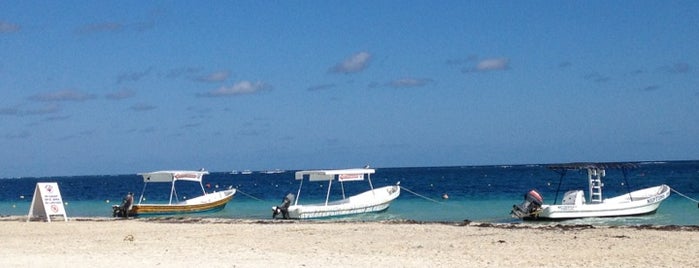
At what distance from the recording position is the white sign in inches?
1253

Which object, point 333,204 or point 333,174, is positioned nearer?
point 333,174

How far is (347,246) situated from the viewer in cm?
2005

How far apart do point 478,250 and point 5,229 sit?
1617cm

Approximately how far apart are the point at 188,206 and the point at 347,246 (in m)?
22.7

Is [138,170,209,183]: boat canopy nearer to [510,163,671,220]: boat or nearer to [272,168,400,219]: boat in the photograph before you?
[272,168,400,219]: boat

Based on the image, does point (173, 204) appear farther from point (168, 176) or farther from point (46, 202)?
point (46, 202)

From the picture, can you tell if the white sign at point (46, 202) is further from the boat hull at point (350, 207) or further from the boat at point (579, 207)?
the boat at point (579, 207)

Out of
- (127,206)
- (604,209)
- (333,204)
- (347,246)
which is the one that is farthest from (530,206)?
(127,206)

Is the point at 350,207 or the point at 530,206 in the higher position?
the point at 350,207

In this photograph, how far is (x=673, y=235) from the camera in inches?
897

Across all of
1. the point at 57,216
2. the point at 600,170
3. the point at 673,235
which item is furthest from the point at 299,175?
the point at 673,235

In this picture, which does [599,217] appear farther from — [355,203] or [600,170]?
[355,203]

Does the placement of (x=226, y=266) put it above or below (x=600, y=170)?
below

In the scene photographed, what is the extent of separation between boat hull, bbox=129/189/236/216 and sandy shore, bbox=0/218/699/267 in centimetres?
1005
